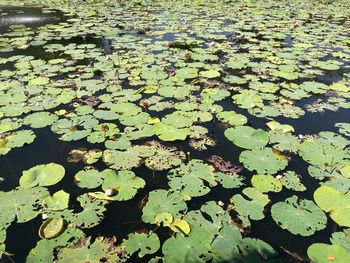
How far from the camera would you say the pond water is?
2.50m

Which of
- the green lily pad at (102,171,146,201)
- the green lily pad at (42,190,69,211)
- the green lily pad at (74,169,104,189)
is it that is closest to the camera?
the green lily pad at (42,190,69,211)

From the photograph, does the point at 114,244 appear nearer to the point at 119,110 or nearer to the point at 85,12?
the point at 119,110

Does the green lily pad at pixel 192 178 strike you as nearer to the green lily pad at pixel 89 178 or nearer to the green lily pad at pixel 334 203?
the green lily pad at pixel 89 178

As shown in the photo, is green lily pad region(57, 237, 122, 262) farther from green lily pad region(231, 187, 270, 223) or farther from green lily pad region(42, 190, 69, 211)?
green lily pad region(231, 187, 270, 223)

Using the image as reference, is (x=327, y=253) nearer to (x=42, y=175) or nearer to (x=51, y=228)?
(x=51, y=228)

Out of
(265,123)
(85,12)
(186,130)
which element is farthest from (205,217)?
(85,12)

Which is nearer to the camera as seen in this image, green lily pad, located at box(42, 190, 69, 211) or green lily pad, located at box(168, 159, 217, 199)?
green lily pad, located at box(42, 190, 69, 211)

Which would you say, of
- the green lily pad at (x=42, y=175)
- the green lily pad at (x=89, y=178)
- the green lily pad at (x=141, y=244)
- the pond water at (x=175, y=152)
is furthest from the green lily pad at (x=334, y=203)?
the green lily pad at (x=42, y=175)

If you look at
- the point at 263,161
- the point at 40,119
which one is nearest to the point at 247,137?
the point at 263,161

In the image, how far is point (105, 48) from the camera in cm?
746

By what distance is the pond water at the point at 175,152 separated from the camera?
2.50m

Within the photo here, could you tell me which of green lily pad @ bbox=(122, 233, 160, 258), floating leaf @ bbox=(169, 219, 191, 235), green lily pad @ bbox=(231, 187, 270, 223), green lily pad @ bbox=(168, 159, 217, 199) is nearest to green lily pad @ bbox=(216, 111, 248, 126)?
green lily pad @ bbox=(168, 159, 217, 199)

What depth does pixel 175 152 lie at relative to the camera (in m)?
3.57

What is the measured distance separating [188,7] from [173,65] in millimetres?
8224
